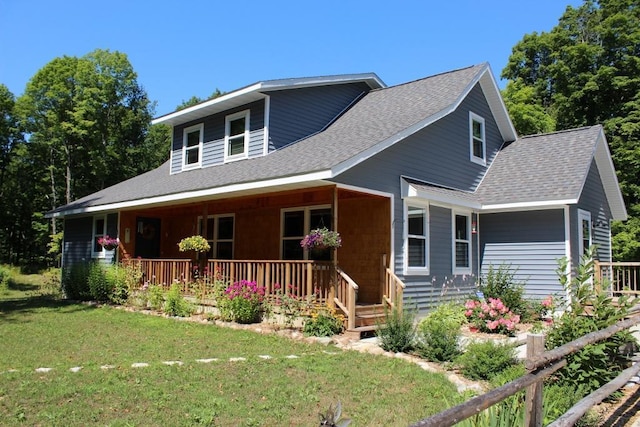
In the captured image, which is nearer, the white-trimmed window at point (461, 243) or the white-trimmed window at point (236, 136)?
the white-trimmed window at point (461, 243)

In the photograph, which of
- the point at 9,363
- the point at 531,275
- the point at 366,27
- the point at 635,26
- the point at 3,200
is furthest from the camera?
the point at 3,200

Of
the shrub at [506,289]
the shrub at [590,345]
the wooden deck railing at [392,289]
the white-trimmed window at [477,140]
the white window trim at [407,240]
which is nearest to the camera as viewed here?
the shrub at [590,345]

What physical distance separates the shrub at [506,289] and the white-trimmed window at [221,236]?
7326mm

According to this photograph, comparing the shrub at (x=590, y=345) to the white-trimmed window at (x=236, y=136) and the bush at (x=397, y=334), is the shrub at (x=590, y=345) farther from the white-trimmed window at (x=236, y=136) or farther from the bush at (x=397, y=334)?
the white-trimmed window at (x=236, y=136)

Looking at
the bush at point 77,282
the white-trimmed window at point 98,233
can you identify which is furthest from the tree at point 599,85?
the bush at point 77,282

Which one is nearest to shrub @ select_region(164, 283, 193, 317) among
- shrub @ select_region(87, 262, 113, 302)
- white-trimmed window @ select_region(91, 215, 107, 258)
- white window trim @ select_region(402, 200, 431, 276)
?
shrub @ select_region(87, 262, 113, 302)

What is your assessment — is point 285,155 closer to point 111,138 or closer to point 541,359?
point 541,359

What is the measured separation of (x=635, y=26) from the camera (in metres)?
28.1

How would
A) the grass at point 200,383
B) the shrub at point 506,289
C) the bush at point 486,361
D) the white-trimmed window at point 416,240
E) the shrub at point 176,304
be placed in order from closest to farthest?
the grass at point 200,383
the bush at point 486,361
the white-trimmed window at point 416,240
the shrub at point 506,289
the shrub at point 176,304

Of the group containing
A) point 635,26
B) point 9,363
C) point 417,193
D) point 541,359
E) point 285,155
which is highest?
point 635,26

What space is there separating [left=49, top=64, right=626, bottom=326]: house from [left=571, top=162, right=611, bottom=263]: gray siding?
0.19ft

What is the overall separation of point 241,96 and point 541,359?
1149cm

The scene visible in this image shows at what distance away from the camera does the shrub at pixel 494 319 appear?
930cm

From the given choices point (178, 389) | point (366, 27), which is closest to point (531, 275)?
point (366, 27)
